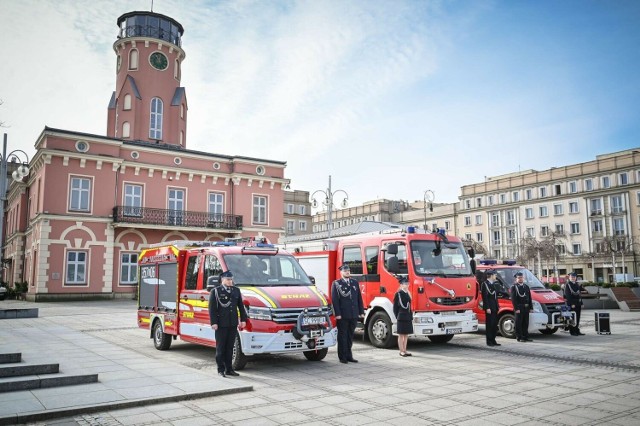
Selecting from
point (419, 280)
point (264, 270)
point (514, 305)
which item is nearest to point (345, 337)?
point (264, 270)

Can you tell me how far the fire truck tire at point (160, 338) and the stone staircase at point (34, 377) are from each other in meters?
3.75

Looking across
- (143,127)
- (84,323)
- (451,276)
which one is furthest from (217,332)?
(143,127)

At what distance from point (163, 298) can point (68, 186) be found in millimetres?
23817

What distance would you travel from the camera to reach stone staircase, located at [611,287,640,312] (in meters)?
26.9

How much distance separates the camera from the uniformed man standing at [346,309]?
36.0ft

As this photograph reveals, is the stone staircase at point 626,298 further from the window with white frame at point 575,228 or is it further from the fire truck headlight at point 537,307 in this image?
the window with white frame at point 575,228

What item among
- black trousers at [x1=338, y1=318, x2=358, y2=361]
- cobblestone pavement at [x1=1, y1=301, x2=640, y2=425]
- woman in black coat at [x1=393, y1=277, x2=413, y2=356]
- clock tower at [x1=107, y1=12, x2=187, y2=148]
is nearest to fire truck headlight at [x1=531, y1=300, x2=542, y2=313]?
cobblestone pavement at [x1=1, y1=301, x2=640, y2=425]

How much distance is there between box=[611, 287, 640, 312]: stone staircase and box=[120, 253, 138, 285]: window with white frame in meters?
28.8

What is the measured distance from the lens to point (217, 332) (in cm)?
942

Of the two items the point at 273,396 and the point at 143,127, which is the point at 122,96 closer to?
the point at 143,127

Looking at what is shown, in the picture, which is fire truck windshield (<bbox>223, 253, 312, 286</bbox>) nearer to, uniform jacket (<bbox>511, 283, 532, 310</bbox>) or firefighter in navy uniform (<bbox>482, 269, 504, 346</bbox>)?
firefighter in navy uniform (<bbox>482, 269, 504, 346</bbox>)

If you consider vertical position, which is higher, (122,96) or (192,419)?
(122,96)

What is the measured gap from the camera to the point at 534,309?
14680 mm

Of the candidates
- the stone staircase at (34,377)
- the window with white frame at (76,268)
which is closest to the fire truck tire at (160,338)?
the stone staircase at (34,377)
